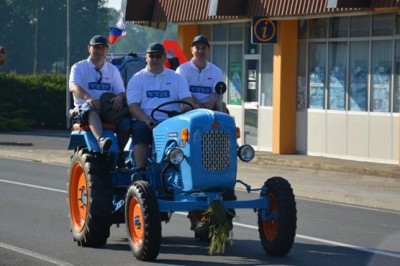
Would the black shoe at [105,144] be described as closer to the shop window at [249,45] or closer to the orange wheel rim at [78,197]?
the orange wheel rim at [78,197]

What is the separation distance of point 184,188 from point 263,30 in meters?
14.8

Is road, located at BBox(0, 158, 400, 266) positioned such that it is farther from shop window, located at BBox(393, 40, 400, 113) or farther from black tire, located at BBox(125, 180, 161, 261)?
shop window, located at BBox(393, 40, 400, 113)

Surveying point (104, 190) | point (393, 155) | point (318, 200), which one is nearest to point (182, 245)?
point (104, 190)

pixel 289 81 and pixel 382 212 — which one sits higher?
pixel 289 81

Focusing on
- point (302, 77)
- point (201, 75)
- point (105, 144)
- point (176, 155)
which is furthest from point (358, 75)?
point (176, 155)

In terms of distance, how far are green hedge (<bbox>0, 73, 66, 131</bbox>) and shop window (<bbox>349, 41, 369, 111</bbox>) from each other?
758 inches

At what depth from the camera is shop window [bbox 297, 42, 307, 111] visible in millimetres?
26609

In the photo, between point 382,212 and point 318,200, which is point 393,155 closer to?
point 318,200

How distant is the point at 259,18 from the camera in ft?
84.5

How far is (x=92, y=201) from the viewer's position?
1197 cm

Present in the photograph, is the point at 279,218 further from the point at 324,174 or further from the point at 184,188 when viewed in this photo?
the point at 324,174

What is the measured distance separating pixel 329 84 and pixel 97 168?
569 inches

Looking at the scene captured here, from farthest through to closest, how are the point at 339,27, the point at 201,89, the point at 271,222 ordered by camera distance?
the point at 339,27 < the point at 201,89 < the point at 271,222

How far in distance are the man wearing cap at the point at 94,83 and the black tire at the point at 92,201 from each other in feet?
1.27
